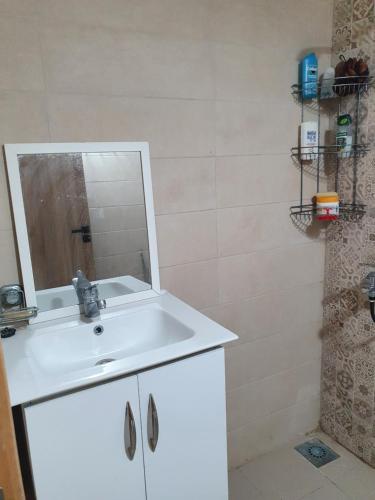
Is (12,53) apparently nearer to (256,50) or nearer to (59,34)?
(59,34)

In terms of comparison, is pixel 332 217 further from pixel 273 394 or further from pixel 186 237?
pixel 273 394

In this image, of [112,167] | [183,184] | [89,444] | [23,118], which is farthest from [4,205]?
[89,444]

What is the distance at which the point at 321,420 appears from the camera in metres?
2.21

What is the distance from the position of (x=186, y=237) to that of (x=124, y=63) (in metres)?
0.71

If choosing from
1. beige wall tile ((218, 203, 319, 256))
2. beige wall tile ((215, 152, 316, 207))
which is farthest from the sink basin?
beige wall tile ((215, 152, 316, 207))

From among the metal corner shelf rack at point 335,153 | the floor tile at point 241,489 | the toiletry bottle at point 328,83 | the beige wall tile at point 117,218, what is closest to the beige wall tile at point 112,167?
the beige wall tile at point 117,218

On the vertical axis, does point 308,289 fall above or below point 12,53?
below

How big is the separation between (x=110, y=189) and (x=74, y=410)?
81cm

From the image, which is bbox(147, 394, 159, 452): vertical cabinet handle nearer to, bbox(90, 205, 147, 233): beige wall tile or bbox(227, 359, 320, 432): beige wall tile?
bbox(90, 205, 147, 233): beige wall tile

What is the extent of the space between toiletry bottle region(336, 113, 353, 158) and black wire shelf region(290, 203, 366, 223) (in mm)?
253

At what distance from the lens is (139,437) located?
1.12m

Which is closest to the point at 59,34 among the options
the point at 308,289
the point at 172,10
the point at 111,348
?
the point at 172,10

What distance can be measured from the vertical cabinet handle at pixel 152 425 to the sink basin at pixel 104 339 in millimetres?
244

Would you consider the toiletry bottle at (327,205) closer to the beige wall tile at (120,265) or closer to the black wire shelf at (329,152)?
the black wire shelf at (329,152)
